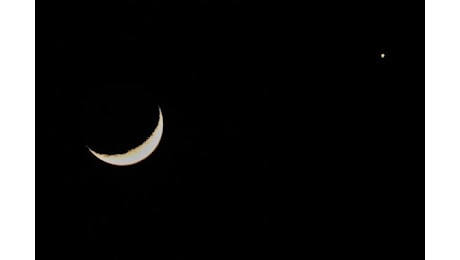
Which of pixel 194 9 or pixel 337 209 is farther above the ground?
pixel 194 9

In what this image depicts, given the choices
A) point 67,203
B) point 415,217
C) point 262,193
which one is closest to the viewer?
point 415,217

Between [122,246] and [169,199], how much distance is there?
0.43m

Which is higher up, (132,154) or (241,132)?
(241,132)

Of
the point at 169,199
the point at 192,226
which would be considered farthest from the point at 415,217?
the point at 169,199

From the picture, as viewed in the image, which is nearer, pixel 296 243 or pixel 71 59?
pixel 296 243

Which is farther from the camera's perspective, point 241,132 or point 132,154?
point 241,132

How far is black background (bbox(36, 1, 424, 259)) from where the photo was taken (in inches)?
74.2

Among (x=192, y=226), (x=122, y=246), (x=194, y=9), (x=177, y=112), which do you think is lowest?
(x=122, y=246)

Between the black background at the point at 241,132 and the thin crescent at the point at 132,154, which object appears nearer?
the thin crescent at the point at 132,154

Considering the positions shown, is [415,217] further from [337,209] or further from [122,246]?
[122,246]

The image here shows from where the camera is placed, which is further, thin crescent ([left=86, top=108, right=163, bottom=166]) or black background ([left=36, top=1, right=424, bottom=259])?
black background ([left=36, top=1, right=424, bottom=259])

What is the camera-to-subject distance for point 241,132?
205cm

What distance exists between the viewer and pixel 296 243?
1.92 m

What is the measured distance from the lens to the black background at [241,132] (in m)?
1.88
